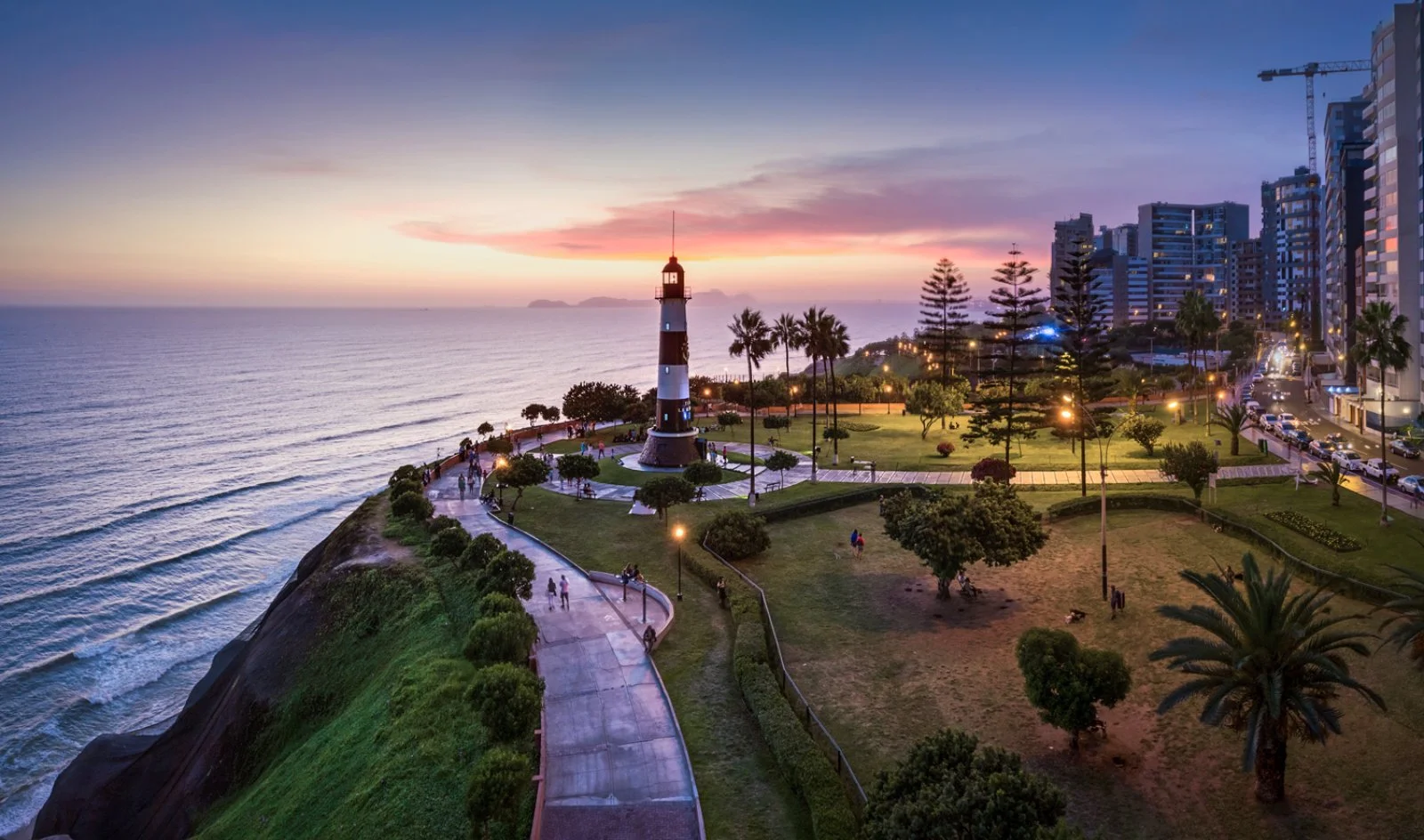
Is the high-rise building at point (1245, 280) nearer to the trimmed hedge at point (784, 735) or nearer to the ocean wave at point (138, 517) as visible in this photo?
the ocean wave at point (138, 517)

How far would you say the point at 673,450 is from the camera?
49375mm

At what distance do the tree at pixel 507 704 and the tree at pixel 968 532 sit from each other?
1376cm

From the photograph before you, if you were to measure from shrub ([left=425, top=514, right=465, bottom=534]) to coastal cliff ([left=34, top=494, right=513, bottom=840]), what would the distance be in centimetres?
95

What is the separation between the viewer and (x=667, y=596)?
28062 millimetres

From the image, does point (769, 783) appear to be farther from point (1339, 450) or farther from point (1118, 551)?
point (1339, 450)

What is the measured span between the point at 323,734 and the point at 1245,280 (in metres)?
200

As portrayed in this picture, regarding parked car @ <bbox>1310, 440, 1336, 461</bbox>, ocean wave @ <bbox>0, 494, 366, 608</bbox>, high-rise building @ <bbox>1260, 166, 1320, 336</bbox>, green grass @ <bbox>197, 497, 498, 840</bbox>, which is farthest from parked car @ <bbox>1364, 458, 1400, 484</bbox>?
high-rise building @ <bbox>1260, 166, 1320, 336</bbox>

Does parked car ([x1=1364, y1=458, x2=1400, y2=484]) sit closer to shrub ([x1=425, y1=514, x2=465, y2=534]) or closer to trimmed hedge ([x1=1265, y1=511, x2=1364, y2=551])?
trimmed hedge ([x1=1265, y1=511, x2=1364, y2=551])

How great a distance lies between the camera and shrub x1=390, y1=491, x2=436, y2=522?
39.8 metres

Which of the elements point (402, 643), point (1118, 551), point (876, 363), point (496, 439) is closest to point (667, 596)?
point (402, 643)

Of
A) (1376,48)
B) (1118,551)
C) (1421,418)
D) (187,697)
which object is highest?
(1376,48)

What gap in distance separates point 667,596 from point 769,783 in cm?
1142

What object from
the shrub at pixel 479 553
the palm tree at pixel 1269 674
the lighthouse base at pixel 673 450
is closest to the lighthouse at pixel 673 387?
the lighthouse base at pixel 673 450

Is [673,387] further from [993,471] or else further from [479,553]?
[479,553]
